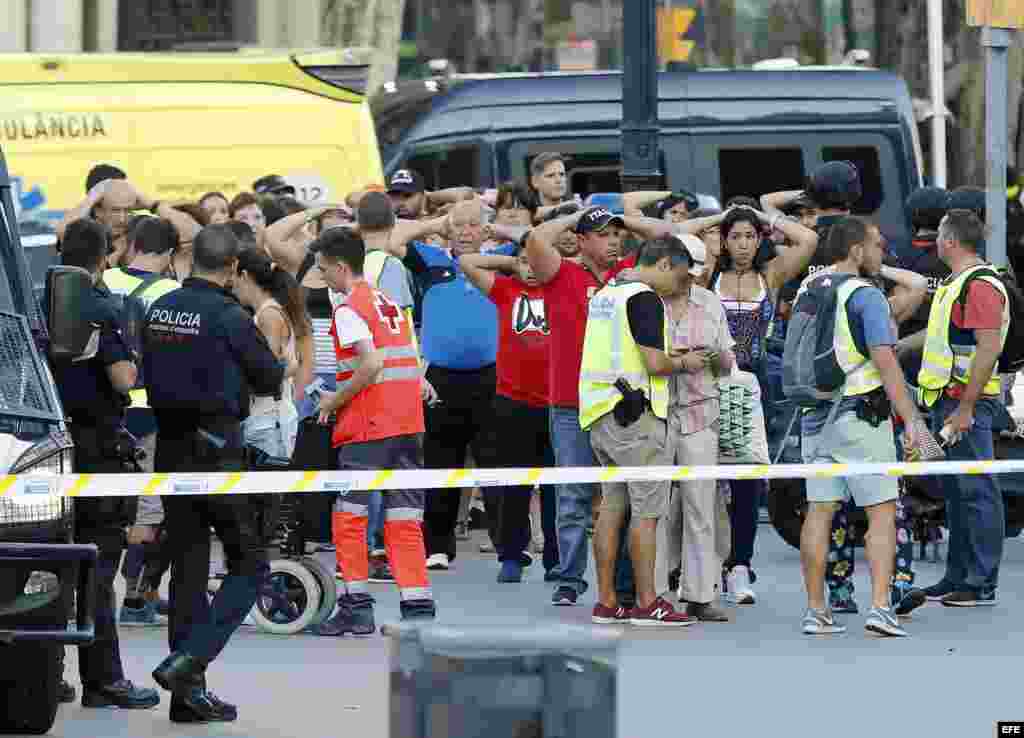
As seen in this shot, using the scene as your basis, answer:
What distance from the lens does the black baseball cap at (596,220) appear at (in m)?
12.0

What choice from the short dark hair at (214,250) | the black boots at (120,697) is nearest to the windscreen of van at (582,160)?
the short dark hair at (214,250)

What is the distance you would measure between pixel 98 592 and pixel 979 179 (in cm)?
2727

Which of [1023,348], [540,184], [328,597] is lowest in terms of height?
[328,597]

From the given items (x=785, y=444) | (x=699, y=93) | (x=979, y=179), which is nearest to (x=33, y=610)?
(x=785, y=444)

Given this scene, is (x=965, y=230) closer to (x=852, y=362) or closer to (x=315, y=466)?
(x=852, y=362)

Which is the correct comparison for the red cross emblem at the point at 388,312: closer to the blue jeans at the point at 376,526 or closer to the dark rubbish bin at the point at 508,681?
the blue jeans at the point at 376,526

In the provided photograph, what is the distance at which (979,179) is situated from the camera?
117 feet

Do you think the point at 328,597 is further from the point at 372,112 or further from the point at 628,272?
the point at 372,112

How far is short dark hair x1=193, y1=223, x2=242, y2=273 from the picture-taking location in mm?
9711

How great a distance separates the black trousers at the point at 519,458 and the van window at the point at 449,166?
7.57 meters

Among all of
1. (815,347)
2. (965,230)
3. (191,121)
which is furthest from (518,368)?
(191,121)

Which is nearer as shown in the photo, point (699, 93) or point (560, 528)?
point (560, 528)

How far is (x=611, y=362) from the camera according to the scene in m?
11.4

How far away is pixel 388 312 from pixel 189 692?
2.35 metres
